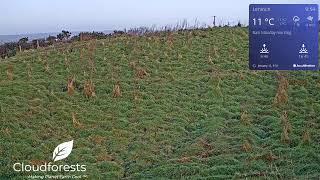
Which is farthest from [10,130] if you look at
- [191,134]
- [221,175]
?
[221,175]

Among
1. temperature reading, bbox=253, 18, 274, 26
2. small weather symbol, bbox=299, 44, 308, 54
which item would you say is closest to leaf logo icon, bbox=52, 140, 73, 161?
temperature reading, bbox=253, 18, 274, 26

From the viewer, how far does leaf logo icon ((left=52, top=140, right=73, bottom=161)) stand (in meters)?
10.7

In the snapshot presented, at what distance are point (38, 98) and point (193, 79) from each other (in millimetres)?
5550

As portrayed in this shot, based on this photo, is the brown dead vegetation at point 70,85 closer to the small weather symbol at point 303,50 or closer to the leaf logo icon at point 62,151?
the leaf logo icon at point 62,151

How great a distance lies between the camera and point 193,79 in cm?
1655

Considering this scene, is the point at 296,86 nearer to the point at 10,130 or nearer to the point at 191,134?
the point at 191,134
